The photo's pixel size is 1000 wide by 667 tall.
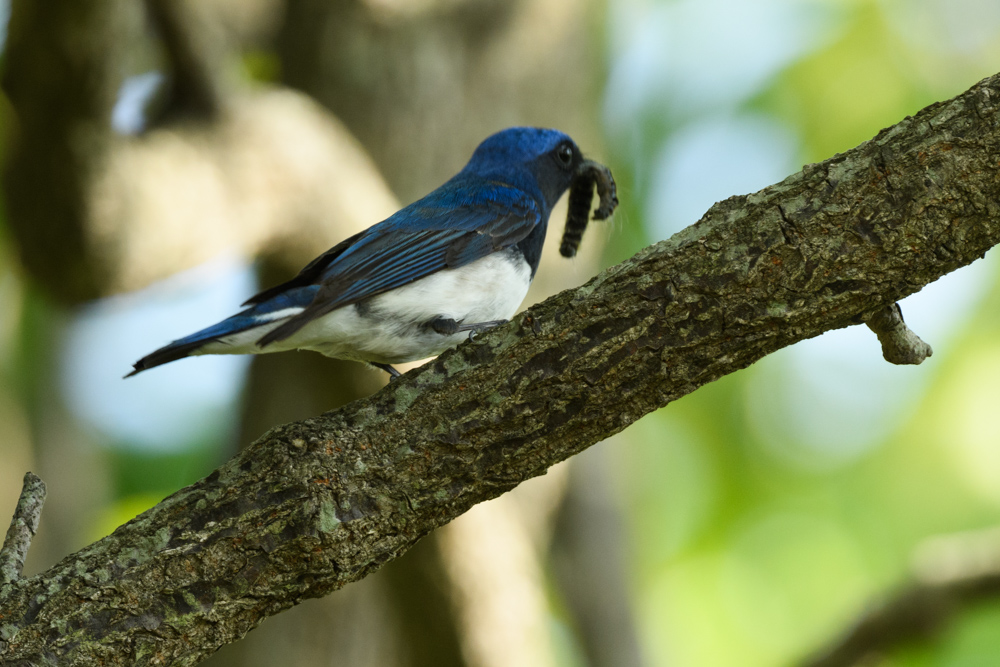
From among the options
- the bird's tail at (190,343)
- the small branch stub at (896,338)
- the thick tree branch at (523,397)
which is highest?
the bird's tail at (190,343)

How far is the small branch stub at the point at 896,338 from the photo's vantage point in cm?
227

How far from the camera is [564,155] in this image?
4598mm

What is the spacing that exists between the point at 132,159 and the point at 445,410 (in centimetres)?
288

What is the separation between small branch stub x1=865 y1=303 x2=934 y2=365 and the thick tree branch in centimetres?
15

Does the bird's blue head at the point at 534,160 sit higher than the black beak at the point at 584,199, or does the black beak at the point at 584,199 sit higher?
the bird's blue head at the point at 534,160

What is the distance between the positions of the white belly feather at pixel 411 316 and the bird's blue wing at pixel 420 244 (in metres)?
0.06

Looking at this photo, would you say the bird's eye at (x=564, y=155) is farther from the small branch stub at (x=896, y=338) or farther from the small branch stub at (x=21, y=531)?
the small branch stub at (x=21, y=531)

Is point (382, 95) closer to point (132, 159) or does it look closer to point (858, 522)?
point (132, 159)

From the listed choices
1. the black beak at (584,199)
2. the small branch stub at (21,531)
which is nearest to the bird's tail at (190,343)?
the small branch stub at (21,531)

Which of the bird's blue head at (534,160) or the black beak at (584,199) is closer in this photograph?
the black beak at (584,199)

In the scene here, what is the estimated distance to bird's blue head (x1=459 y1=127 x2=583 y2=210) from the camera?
446 cm

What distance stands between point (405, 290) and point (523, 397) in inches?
48.0

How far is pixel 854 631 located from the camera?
15.6ft

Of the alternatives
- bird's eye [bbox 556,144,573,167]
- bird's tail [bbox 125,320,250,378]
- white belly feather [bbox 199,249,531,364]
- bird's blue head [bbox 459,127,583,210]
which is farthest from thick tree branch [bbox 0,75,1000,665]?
bird's eye [bbox 556,144,573,167]
